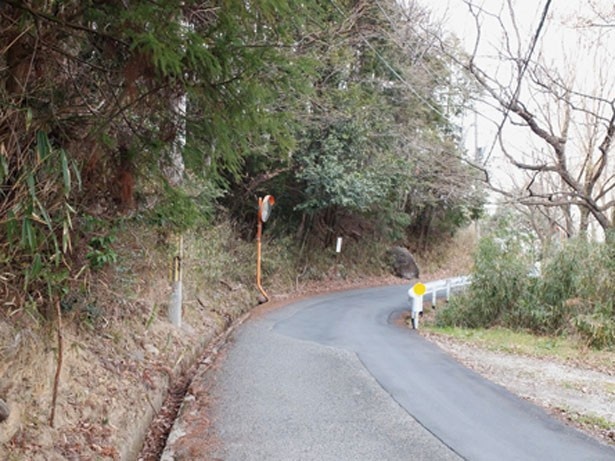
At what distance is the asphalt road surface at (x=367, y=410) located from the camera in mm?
3729

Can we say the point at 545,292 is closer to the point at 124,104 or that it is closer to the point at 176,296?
the point at 176,296

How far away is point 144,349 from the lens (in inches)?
211

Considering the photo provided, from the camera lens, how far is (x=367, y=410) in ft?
14.9

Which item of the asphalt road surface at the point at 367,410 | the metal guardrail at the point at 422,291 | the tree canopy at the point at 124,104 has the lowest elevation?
the asphalt road surface at the point at 367,410

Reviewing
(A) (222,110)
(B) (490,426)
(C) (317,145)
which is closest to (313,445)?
(B) (490,426)

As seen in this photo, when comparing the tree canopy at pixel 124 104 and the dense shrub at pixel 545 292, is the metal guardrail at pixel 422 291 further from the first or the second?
the tree canopy at pixel 124 104

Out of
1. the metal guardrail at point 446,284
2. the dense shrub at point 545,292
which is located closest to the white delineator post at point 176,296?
the metal guardrail at point 446,284

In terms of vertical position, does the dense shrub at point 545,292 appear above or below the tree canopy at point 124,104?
below

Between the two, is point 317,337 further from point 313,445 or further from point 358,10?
point 358,10

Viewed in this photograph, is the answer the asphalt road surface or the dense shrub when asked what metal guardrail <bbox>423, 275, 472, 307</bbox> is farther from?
the asphalt road surface

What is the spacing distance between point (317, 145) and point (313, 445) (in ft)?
39.4

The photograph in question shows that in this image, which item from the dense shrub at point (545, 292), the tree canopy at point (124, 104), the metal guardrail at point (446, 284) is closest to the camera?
the tree canopy at point (124, 104)

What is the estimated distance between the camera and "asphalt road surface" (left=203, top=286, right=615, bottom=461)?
3729 mm

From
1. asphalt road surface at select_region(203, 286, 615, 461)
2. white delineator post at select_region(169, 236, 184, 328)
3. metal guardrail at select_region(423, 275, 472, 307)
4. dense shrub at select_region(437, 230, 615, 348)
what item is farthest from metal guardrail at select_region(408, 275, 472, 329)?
white delineator post at select_region(169, 236, 184, 328)
